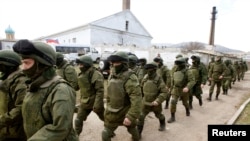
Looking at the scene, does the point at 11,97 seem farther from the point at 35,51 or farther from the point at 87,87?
the point at 87,87

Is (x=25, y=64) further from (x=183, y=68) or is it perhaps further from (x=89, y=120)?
(x=183, y=68)

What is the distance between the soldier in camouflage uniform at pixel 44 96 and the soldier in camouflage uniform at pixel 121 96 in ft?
6.62

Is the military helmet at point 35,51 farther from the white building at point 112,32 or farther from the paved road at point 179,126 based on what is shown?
the white building at point 112,32

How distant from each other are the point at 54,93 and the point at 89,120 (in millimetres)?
5212

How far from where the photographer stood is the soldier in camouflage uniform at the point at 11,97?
115 inches

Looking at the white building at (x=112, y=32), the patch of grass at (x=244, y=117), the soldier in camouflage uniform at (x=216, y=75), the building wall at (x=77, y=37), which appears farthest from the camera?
the white building at (x=112, y=32)

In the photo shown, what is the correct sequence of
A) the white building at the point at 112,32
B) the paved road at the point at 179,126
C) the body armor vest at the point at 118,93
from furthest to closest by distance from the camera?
the white building at the point at 112,32
the paved road at the point at 179,126
the body armor vest at the point at 118,93

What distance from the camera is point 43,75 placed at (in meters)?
2.20

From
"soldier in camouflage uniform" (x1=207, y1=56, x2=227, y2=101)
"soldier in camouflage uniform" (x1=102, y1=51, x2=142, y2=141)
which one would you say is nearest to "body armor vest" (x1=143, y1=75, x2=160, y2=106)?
"soldier in camouflage uniform" (x1=102, y1=51, x2=142, y2=141)

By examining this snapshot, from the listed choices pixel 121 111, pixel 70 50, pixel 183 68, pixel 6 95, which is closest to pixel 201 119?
pixel 183 68

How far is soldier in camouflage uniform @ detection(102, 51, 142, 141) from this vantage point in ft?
13.6

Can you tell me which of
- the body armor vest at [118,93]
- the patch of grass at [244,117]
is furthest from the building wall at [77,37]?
the body armor vest at [118,93]

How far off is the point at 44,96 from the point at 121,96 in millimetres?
2266

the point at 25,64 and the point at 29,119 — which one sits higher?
the point at 25,64
